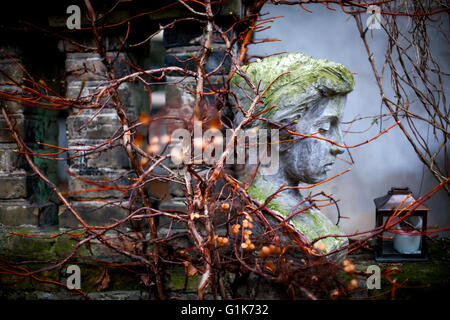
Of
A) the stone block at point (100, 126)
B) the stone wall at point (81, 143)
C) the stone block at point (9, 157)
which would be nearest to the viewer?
the stone wall at point (81, 143)

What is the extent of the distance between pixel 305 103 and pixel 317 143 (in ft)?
0.82

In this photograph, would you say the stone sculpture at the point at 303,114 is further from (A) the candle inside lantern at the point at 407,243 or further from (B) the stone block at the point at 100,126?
(B) the stone block at the point at 100,126

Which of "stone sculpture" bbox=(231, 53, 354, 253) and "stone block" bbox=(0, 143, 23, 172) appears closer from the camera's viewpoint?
"stone sculpture" bbox=(231, 53, 354, 253)

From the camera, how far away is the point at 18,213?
2766 mm

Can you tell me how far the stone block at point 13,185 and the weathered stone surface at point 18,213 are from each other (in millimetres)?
67

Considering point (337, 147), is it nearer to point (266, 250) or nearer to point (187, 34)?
point (266, 250)

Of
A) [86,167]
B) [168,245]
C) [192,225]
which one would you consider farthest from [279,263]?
[86,167]

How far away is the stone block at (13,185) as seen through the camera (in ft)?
9.02

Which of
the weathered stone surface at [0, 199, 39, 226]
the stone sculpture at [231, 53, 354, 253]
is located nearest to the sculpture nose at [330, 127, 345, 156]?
the stone sculpture at [231, 53, 354, 253]

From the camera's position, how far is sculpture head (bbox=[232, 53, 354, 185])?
218cm

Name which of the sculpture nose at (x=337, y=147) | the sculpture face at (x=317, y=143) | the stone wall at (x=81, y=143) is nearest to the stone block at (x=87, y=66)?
the stone wall at (x=81, y=143)

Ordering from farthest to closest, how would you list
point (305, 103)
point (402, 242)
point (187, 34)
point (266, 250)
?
point (187, 34), point (402, 242), point (305, 103), point (266, 250)

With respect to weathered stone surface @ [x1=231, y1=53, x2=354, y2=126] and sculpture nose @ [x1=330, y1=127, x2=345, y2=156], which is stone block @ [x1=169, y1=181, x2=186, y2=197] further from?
sculpture nose @ [x1=330, y1=127, x2=345, y2=156]

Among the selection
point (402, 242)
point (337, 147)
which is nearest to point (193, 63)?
point (337, 147)
